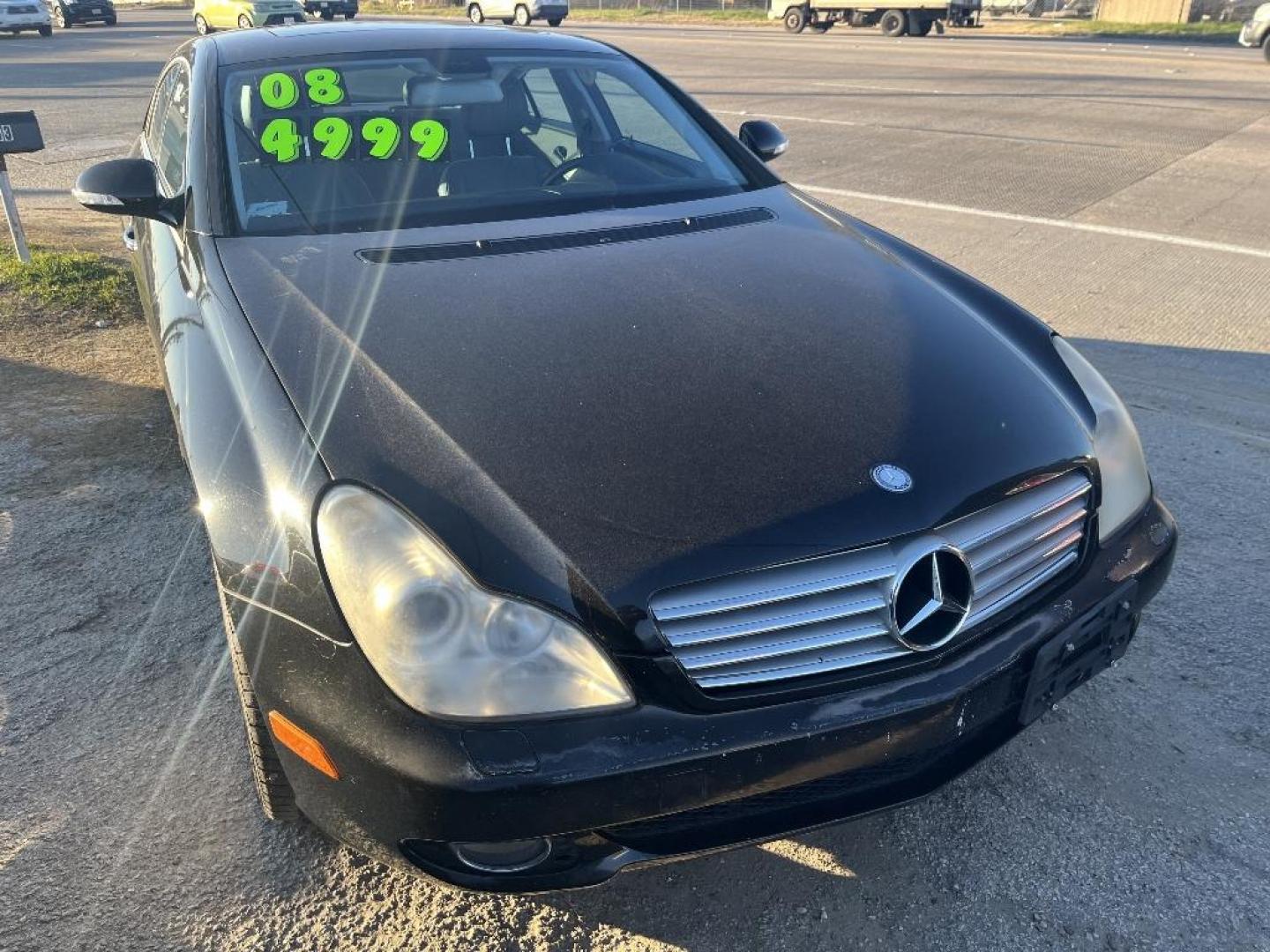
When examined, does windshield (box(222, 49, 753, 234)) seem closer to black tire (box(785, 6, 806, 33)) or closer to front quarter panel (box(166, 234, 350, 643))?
front quarter panel (box(166, 234, 350, 643))

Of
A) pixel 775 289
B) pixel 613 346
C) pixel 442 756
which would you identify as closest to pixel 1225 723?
pixel 775 289

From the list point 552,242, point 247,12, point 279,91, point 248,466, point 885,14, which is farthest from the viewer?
point 885,14

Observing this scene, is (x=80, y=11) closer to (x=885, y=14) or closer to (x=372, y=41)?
(x=885, y=14)

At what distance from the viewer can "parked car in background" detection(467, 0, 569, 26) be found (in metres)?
30.0

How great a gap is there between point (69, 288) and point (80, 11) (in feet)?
101

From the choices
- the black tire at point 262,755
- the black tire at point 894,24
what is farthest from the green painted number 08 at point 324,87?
the black tire at point 894,24

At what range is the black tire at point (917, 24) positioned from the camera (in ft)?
88.2

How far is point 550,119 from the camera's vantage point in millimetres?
3723

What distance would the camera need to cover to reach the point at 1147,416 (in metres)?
4.34

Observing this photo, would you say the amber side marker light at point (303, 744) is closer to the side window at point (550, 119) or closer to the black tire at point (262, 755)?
the black tire at point (262, 755)

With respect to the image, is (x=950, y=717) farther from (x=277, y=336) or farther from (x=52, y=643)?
(x=52, y=643)

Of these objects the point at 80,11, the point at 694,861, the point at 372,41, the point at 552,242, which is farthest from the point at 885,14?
the point at 694,861

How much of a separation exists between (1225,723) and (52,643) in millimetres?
3059

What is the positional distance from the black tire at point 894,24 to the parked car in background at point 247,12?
14.8 m
